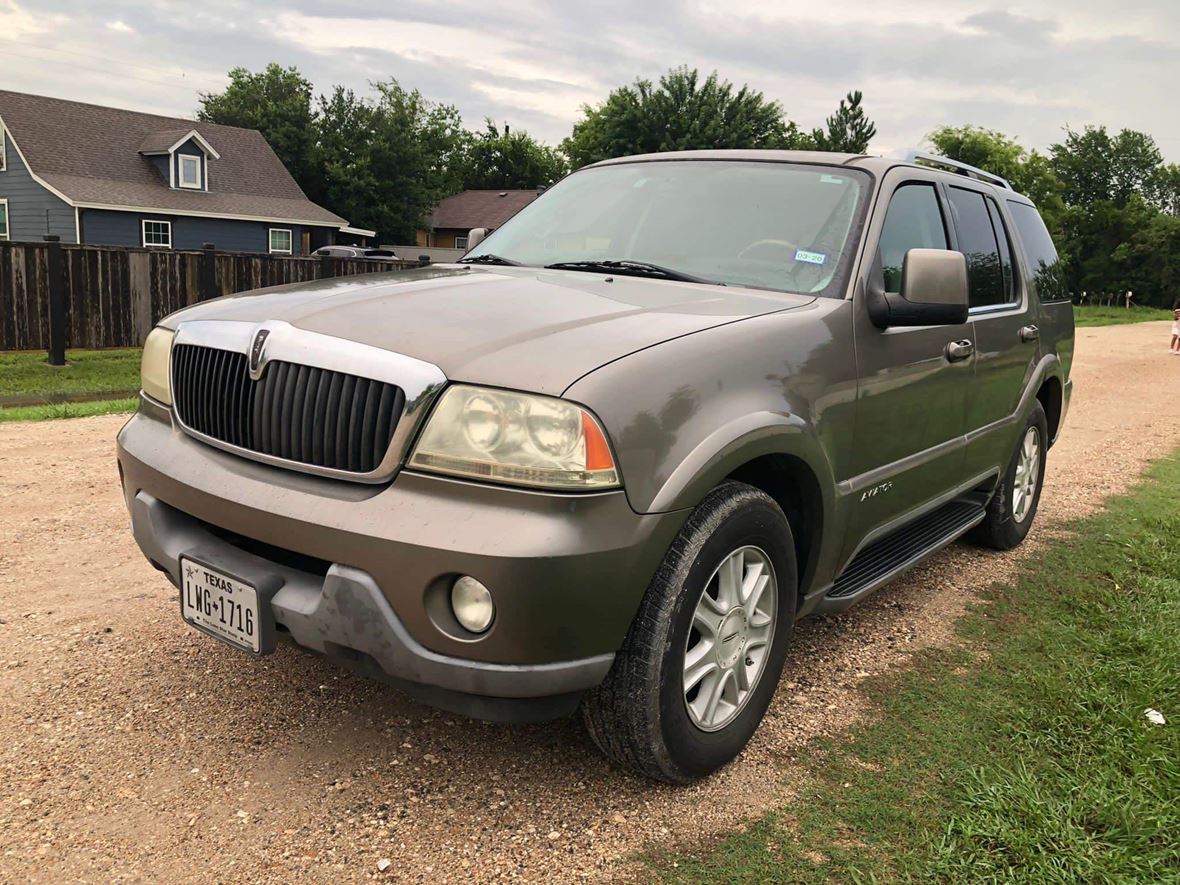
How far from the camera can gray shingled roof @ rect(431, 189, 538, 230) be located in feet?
188

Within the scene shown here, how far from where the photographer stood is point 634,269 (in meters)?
3.63

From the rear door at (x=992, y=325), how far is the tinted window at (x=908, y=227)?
225 millimetres

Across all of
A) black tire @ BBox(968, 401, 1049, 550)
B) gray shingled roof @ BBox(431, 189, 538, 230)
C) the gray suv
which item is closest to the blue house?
gray shingled roof @ BBox(431, 189, 538, 230)

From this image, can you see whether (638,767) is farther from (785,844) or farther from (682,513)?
(682,513)

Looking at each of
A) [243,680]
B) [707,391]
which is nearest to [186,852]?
[243,680]

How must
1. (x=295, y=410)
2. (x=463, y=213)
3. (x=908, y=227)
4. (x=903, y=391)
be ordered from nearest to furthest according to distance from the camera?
(x=295, y=410) < (x=903, y=391) < (x=908, y=227) < (x=463, y=213)

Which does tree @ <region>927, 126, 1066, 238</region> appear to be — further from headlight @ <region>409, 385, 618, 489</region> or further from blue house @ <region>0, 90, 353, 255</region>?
headlight @ <region>409, 385, 618, 489</region>

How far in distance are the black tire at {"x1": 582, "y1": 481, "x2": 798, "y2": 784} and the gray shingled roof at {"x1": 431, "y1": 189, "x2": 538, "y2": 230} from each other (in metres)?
54.5

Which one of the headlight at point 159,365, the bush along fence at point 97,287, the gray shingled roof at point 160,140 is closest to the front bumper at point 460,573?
the headlight at point 159,365

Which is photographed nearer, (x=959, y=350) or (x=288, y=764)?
(x=288, y=764)

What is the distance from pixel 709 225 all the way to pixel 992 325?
162 cm

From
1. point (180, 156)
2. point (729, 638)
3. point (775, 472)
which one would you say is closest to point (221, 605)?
point (729, 638)

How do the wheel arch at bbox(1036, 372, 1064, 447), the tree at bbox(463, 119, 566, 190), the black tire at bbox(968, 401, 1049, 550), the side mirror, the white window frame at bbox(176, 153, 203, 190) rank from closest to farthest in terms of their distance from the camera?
1. the side mirror
2. the black tire at bbox(968, 401, 1049, 550)
3. the wheel arch at bbox(1036, 372, 1064, 447)
4. the white window frame at bbox(176, 153, 203, 190)
5. the tree at bbox(463, 119, 566, 190)

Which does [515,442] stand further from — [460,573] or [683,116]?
[683,116]
